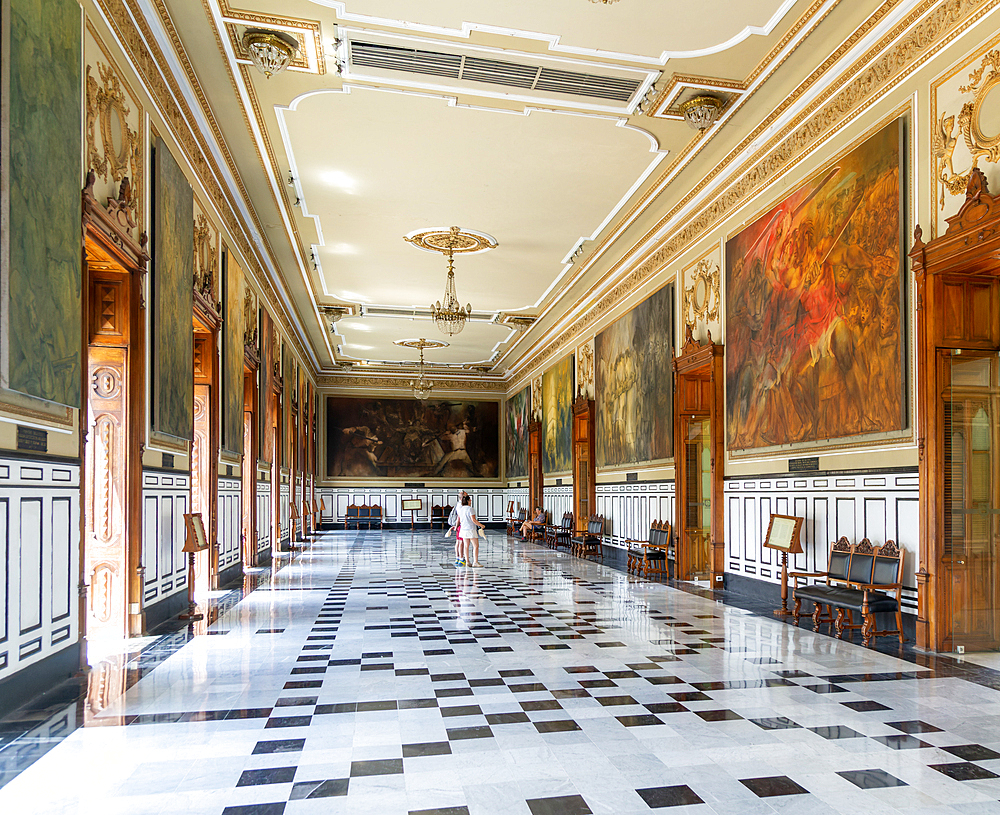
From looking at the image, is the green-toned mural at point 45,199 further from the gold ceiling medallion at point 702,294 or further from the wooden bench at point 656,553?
the wooden bench at point 656,553

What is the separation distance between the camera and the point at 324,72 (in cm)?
923

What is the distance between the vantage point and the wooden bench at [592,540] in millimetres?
19000

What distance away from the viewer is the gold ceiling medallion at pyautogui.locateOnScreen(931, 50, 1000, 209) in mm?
6961

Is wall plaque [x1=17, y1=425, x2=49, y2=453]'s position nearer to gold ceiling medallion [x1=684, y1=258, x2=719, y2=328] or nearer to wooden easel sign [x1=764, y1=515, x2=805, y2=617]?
wooden easel sign [x1=764, y1=515, x2=805, y2=617]

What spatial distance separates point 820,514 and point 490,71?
6.75m

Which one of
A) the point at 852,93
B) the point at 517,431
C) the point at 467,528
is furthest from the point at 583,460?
the point at 852,93

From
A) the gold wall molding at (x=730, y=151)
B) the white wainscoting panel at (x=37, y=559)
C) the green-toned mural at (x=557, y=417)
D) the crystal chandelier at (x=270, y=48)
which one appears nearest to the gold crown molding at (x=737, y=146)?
the gold wall molding at (x=730, y=151)

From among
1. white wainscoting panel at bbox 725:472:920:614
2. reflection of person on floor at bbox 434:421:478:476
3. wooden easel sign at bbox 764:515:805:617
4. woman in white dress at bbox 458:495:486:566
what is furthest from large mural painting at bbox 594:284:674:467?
reflection of person on floor at bbox 434:421:478:476

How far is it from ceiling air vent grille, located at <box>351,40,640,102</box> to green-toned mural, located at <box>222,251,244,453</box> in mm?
5117

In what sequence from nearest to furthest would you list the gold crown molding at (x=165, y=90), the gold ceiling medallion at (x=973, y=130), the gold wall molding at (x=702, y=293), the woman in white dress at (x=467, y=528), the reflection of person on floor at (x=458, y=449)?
the gold ceiling medallion at (x=973, y=130)
the gold crown molding at (x=165, y=90)
the gold wall molding at (x=702, y=293)
the woman in white dress at (x=467, y=528)
the reflection of person on floor at (x=458, y=449)

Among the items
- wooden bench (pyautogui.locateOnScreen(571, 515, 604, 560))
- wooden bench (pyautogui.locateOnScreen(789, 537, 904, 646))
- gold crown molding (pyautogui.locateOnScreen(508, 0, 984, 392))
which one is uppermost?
gold crown molding (pyautogui.locateOnScreen(508, 0, 984, 392))

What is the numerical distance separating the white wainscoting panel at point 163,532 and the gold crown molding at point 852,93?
9082 mm

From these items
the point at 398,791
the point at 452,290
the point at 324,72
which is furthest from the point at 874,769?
the point at 452,290

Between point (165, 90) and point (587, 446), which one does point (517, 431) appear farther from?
point (165, 90)
